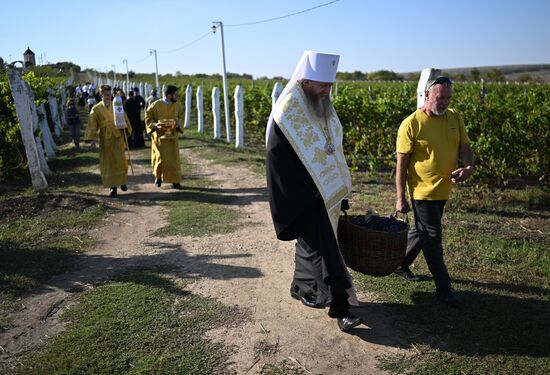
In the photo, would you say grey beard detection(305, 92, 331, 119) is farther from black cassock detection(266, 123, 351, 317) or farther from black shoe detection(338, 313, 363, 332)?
black shoe detection(338, 313, 363, 332)

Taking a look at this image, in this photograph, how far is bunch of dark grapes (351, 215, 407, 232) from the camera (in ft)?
13.2

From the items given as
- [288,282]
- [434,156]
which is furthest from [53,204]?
[434,156]

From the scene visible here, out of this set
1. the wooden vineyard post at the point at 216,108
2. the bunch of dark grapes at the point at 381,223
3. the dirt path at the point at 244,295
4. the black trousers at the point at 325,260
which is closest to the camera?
the dirt path at the point at 244,295

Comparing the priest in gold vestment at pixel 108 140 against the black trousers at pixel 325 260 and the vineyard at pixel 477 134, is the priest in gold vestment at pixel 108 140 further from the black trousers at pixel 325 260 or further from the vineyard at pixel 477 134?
the black trousers at pixel 325 260

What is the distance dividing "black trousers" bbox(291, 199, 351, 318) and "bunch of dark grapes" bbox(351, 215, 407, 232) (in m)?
0.40

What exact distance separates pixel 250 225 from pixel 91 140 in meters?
3.41

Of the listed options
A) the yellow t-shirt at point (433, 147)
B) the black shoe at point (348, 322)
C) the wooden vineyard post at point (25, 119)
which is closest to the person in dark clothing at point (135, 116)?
the wooden vineyard post at point (25, 119)

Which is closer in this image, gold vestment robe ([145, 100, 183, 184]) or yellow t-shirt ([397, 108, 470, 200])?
yellow t-shirt ([397, 108, 470, 200])

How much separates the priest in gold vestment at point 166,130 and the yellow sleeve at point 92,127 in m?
0.91

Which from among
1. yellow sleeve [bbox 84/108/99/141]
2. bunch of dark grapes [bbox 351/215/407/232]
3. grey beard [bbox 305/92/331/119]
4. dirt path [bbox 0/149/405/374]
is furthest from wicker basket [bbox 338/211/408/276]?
yellow sleeve [bbox 84/108/99/141]

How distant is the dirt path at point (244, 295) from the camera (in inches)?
141

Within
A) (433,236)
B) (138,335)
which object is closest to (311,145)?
(433,236)

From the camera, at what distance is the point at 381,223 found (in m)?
4.07

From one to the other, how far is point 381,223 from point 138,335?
216cm
